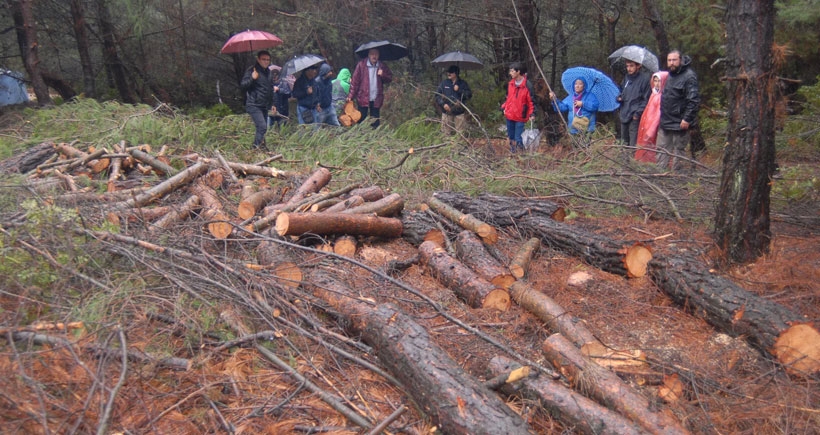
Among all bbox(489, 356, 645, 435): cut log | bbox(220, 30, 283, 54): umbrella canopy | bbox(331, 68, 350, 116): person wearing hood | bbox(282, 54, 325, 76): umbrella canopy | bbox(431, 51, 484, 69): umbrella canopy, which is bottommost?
bbox(489, 356, 645, 435): cut log

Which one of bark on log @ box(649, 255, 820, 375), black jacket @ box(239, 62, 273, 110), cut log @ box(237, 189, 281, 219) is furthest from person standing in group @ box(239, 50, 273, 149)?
bark on log @ box(649, 255, 820, 375)

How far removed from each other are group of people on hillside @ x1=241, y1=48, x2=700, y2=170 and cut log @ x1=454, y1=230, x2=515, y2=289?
241 centimetres

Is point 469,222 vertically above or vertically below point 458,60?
below

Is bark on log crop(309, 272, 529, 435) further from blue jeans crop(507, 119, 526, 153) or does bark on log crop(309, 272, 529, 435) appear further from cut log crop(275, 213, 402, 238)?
blue jeans crop(507, 119, 526, 153)

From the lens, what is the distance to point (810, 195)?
19.4 feet

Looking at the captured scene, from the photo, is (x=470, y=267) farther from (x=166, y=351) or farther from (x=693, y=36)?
(x=693, y=36)

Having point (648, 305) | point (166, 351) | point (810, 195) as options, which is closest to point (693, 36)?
point (810, 195)

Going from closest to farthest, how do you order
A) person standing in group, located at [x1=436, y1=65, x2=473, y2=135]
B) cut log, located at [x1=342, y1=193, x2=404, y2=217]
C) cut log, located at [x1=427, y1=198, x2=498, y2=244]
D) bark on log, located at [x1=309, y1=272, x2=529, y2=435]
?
bark on log, located at [x1=309, y1=272, x2=529, y2=435] < cut log, located at [x1=427, y1=198, x2=498, y2=244] < cut log, located at [x1=342, y1=193, x2=404, y2=217] < person standing in group, located at [x1=436, y1=65, x2=473, y2=135]

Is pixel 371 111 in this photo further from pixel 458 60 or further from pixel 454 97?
pixel 458 60

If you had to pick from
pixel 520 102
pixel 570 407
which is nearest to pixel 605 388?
pixel 570 407

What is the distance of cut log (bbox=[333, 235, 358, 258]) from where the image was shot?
5225mm

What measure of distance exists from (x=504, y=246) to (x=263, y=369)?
110 inches

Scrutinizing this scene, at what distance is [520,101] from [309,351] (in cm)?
631

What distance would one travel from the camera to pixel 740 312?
3803 millimetres
